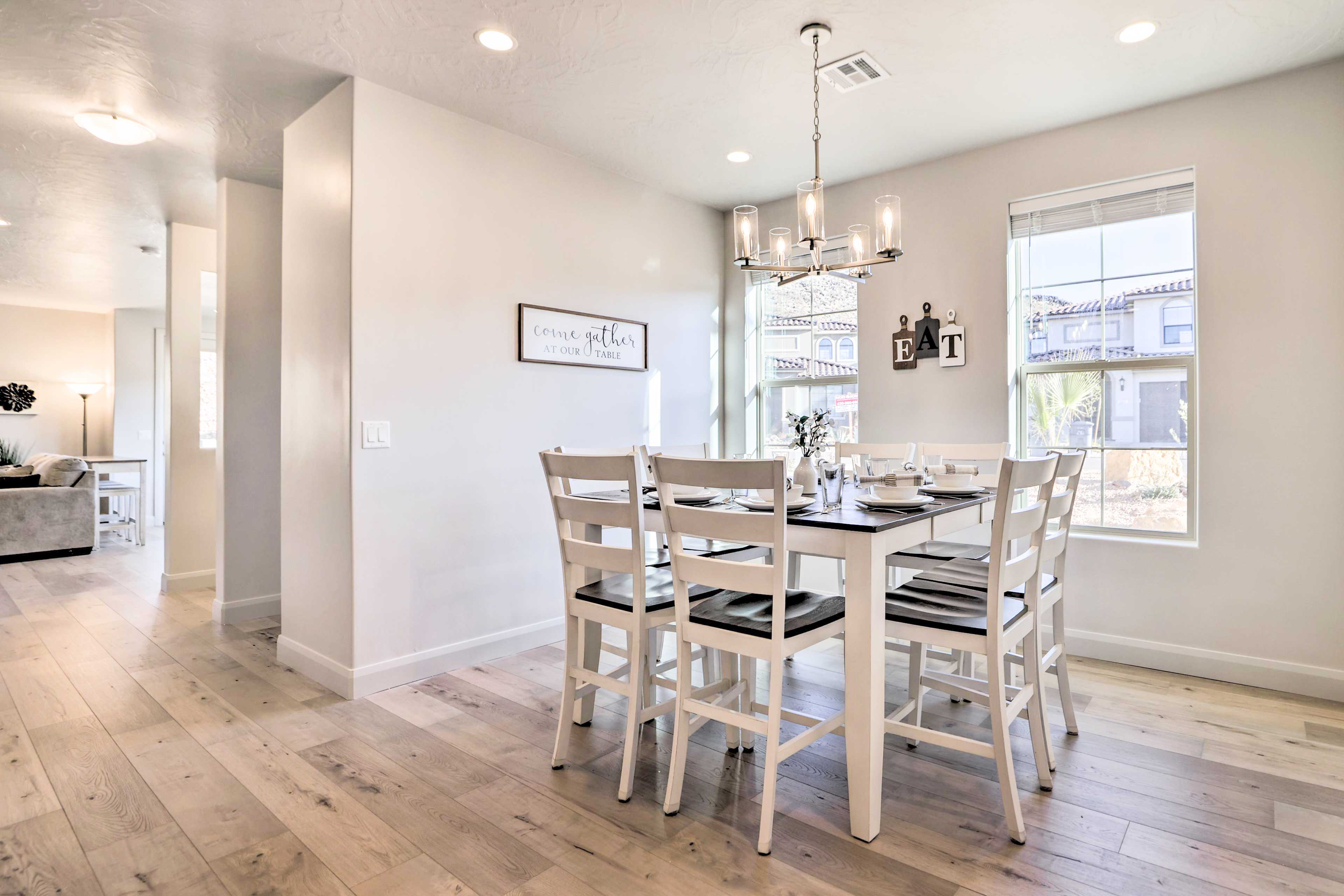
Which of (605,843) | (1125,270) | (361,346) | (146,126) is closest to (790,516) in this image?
(605,843)

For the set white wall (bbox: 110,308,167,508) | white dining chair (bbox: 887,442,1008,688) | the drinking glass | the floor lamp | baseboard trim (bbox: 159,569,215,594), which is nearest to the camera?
the drinking glass

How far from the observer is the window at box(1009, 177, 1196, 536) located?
318cm

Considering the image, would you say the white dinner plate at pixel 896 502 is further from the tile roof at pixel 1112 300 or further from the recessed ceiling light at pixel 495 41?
the recessed ceiling light at pixel 495 41

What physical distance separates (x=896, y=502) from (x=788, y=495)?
33 cm

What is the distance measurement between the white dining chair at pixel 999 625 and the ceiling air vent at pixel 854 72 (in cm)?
173

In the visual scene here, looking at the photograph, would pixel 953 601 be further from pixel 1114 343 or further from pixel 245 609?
pixel 245 609

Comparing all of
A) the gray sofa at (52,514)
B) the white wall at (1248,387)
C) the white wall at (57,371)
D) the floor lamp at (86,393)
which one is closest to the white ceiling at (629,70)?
the white wall at (1248,387)

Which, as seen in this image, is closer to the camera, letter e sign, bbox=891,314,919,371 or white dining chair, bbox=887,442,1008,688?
white dining chair, bbox=887,442,1008,688

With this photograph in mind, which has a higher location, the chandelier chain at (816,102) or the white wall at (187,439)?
the chandelier chain at (816,102)

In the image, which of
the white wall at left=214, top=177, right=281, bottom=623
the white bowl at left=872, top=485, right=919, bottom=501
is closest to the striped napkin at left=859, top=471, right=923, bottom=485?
the white bowl at left=872, top=485, right=919, bottom=501

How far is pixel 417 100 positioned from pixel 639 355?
68.2 inches

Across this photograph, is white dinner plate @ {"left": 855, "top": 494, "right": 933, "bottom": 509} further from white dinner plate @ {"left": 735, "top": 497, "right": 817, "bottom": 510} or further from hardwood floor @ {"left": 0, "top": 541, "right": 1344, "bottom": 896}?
hardwood floor @ {"left": 0, "top": 541, "right": 1344, "bottom": 896}

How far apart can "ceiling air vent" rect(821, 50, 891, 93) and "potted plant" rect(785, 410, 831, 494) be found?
1.44 metres

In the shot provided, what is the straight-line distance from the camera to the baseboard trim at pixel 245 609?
3953mm
